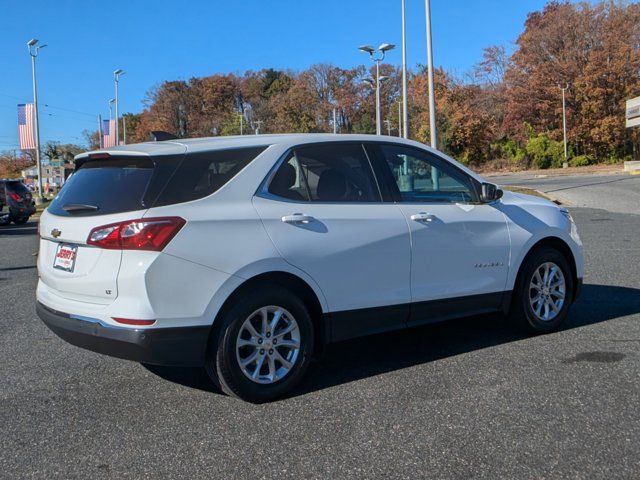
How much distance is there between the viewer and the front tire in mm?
3973

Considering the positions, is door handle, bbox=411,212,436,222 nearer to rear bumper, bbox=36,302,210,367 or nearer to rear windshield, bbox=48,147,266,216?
rear windshield, bbox=48,147,266,216

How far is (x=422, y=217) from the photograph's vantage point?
4785 millimetres

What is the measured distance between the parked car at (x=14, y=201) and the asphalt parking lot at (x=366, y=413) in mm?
17940

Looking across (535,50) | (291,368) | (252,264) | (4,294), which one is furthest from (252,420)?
(535,50)

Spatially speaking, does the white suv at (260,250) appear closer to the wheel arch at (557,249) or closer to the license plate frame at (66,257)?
the license plate frame at (66,257)

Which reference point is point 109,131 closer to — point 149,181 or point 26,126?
point 26,126

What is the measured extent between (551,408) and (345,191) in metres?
2.00

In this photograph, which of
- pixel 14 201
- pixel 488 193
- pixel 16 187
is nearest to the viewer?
pixel 488 193

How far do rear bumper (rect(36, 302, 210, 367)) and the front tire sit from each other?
15cm

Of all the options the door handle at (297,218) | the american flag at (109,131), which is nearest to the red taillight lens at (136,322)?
the door handle at (297,218)

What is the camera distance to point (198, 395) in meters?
4.31

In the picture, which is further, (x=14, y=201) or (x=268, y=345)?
(x=14, y=201)

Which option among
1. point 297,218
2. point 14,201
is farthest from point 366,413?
point 14,201

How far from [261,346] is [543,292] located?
277 cm
